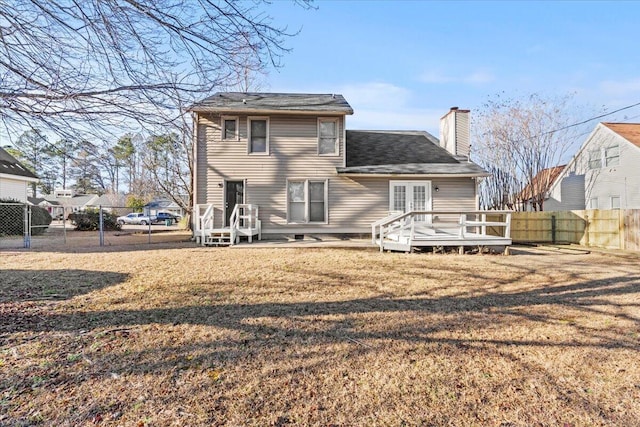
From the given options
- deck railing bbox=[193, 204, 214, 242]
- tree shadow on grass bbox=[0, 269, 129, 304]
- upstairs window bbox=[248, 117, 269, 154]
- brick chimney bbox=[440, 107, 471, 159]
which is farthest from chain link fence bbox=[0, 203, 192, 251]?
brick chimney bbox=[440, 107, 471, 159]

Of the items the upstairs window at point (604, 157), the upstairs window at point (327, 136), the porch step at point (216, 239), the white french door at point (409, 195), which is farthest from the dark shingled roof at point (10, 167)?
the upstairs window at point (604, 157)

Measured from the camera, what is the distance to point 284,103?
500 inches

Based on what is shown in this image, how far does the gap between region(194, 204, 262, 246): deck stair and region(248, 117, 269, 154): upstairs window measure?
211 cm

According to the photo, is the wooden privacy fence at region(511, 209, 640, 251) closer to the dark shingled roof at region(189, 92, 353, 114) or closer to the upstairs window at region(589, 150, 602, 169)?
the upstairs window at region(589, 150, 602, 169)

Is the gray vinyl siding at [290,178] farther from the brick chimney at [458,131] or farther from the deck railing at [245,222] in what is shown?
the brick chimney at [458,131]

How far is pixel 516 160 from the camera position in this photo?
Result: 1911 cm

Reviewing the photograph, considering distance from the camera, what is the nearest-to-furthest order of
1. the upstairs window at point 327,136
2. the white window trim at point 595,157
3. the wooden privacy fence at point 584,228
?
the wooden privacy fence at point 584,228, the upstairs window at point 327,136, the white window trim at point 595,157

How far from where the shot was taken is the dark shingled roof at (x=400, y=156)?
12.4 meters

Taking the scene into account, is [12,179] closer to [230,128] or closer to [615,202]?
[230,128]

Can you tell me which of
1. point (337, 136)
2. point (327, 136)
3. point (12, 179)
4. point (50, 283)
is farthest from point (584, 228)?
point (12, 179)

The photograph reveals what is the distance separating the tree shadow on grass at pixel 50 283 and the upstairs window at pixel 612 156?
23.3 metres

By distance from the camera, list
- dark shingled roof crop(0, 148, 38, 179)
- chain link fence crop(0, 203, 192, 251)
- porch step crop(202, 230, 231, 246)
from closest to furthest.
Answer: porch step crop(202, 230, 231, 246) → chain link fence crop(0, 203, 192, 251) → dark shingled roof crop(0, 148, 38, 179)

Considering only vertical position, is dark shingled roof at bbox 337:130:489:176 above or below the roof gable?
below

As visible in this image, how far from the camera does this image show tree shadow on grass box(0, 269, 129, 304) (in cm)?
483
